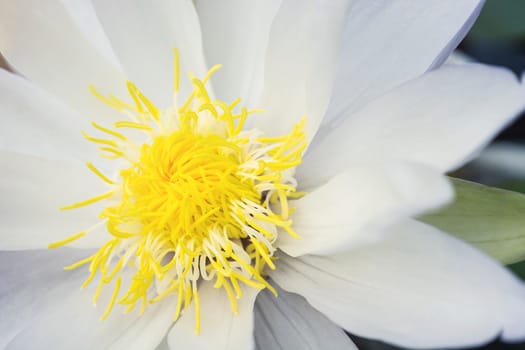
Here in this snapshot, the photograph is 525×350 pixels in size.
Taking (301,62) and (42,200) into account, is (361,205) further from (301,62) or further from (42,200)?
(42,200)

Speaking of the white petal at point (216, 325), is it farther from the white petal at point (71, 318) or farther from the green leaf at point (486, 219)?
the green leaf at point (486, 219)

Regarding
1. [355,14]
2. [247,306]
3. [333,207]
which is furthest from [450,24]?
[247,306]

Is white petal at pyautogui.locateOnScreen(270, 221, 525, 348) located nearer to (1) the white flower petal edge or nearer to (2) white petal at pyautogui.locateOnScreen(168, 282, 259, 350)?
(2) white petal at pyautogui.locateOnScreen(168, 282, 259, 350)

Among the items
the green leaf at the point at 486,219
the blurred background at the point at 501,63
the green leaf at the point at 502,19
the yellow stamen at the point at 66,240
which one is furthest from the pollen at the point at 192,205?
the green leaf at the point at 502,19

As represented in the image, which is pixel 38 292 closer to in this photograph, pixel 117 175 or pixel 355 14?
pixel 117 175

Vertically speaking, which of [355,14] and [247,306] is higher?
[355,14]

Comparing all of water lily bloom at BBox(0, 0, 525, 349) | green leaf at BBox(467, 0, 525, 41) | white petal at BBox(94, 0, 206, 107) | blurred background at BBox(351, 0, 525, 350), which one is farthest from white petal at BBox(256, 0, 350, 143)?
green leaf at BBox(467, 0, 525, 41)
